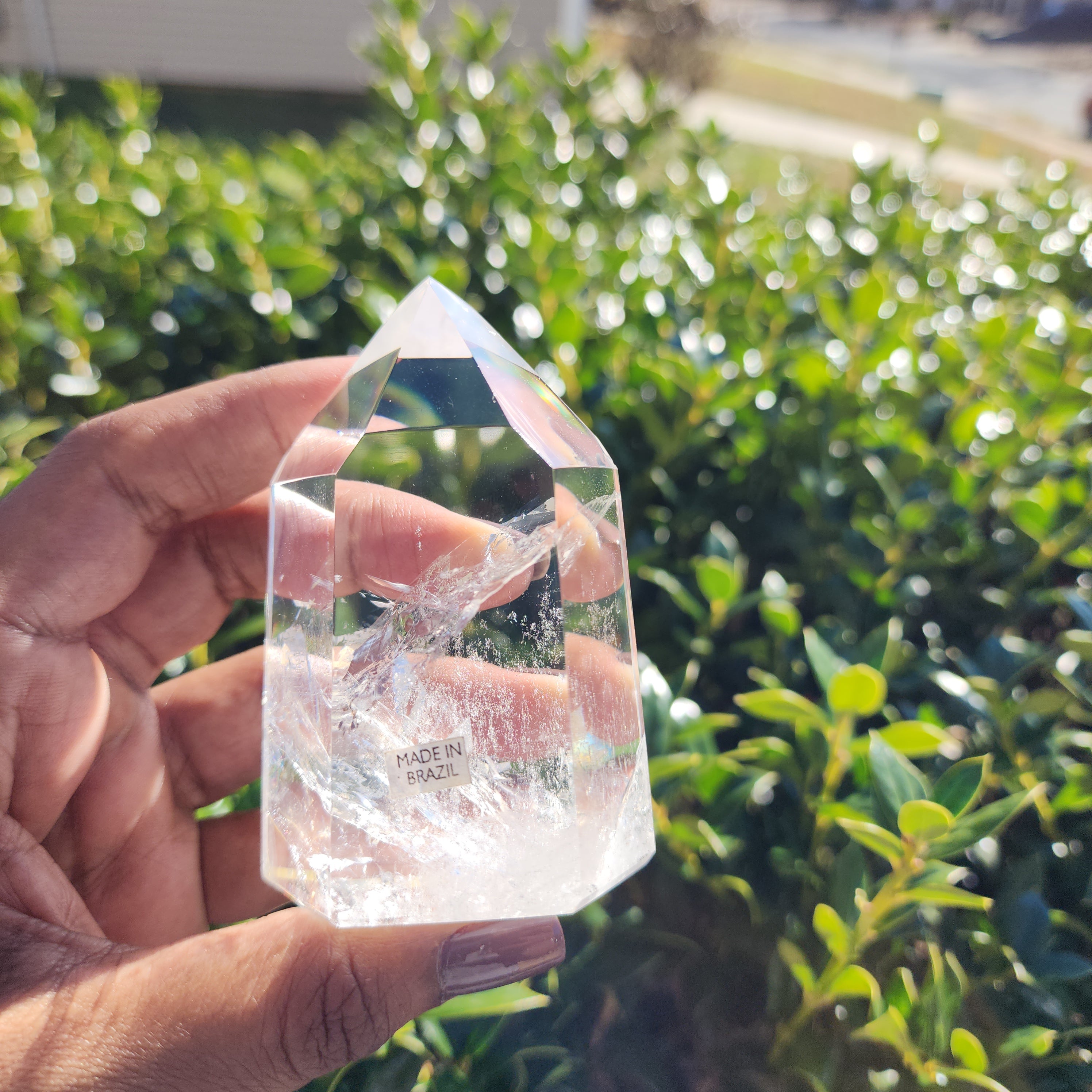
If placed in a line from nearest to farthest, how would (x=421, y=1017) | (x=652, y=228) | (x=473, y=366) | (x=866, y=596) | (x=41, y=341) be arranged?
(x=473, y=366) → (x=421, y=1017) → (x=866, y=596) → (x=41, y=341) → (x=652, y=228)

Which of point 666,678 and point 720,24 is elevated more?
point 720,24

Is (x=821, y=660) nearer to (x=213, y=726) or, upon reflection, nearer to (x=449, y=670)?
(x=449, y=670)

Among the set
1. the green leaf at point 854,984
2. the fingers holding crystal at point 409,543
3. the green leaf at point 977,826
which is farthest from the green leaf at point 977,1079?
the fingers holding crystal at point 409,543

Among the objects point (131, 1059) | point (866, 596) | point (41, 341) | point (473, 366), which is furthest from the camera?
point (41, 341)

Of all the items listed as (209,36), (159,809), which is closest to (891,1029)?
(159,809)

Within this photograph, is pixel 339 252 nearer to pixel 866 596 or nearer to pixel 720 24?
pixel 866 596

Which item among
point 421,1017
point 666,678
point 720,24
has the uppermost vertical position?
point 720,24

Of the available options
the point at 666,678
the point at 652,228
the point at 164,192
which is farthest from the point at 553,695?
the point at 164,192

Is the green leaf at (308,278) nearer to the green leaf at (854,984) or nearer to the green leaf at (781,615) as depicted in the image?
the green leaf at (781,615)
